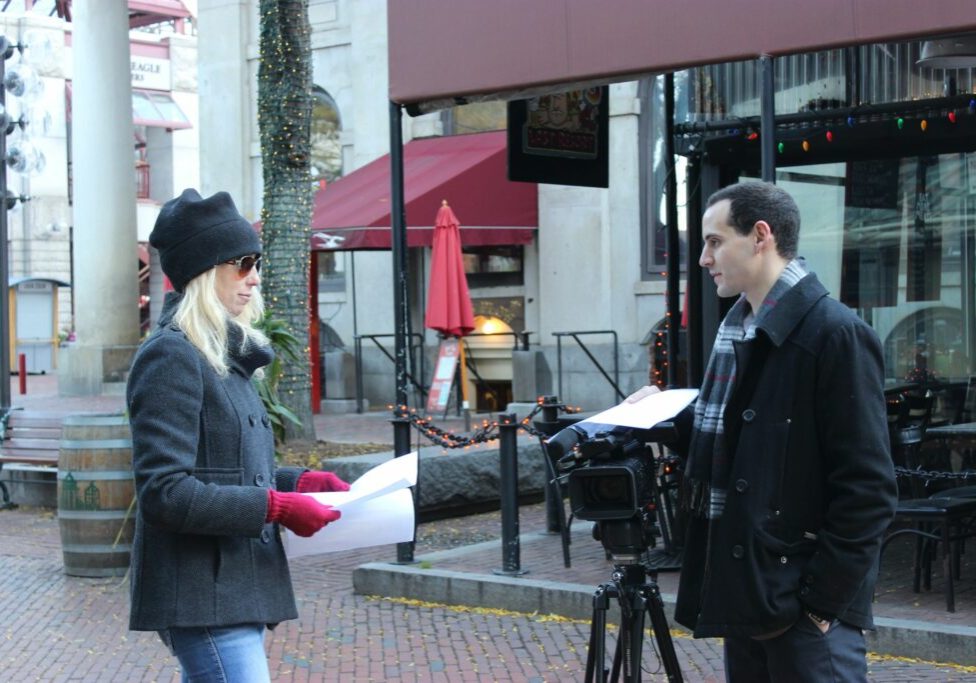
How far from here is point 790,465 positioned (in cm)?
333

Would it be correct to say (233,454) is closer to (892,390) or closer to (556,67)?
(556,67)

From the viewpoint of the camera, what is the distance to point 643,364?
59.0 ft

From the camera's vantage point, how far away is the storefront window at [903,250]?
1012 cm

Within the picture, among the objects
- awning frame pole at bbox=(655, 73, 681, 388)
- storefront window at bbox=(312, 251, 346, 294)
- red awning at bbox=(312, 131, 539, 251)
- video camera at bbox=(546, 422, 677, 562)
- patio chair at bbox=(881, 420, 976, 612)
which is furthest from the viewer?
storefront window at bbox=(312, 251, 346, 294)

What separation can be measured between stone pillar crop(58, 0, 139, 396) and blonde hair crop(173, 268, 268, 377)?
64.5 ft

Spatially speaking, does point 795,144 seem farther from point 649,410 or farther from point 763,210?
point 763,210

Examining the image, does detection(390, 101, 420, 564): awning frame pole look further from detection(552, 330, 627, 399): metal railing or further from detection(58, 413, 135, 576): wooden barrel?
detection(552, 330, 627, 399): metal railing

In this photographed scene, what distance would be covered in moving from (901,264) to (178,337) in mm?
7886

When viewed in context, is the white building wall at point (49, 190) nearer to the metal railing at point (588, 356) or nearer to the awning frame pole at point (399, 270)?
the metal railing at point (588, 356)

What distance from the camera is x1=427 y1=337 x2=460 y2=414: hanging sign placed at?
1738 cm

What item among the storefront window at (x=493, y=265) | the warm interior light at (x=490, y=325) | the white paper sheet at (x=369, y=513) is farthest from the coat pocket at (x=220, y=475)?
the storefront window at (x=493, y=265)

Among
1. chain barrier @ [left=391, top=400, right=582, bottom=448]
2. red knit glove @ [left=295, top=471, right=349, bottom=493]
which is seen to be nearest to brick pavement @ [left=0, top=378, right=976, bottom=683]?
chain barrier @ [left=391, top=400, right=582, bottom=448]

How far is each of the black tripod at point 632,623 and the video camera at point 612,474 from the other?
0.52ft

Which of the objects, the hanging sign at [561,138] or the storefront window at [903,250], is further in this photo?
A: the storefront window at [903,250]
